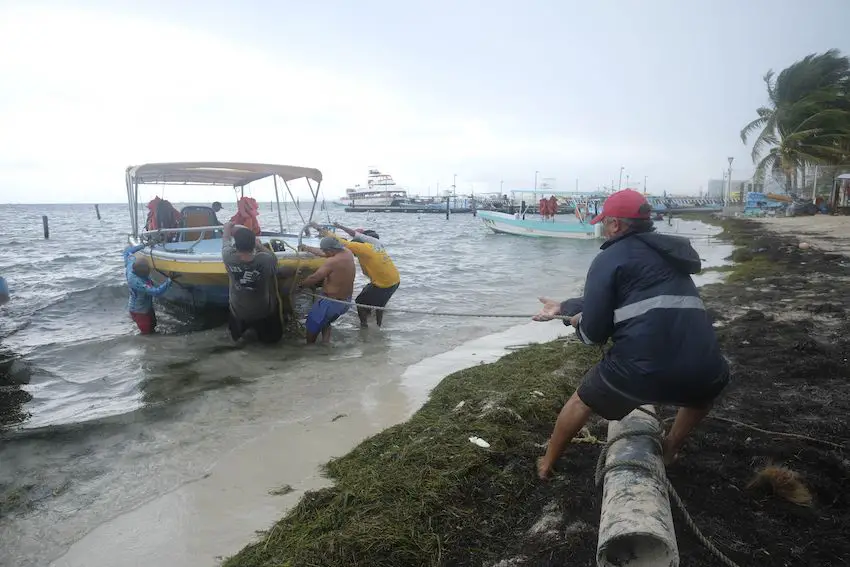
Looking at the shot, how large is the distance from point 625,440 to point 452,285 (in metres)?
11.9

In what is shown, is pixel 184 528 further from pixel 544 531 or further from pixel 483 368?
pixel 483 368

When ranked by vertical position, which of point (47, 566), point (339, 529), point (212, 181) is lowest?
point (47, 566)

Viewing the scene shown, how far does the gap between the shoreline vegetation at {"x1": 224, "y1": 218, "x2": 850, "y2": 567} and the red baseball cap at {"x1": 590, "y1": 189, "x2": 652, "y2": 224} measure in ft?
5.31

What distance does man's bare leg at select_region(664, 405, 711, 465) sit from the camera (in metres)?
2.96

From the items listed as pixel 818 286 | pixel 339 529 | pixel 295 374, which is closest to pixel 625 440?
pixel 339 529

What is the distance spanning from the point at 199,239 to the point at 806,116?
37.2m

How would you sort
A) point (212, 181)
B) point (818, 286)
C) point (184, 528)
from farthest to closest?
point (212, 181) → point (818, 286) → point (184, 528)

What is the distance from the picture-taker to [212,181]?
40.2 feet

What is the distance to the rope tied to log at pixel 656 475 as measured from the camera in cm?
231

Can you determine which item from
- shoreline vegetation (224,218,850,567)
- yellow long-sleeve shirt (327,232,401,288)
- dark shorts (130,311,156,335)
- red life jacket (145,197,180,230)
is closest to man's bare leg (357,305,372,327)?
yellow long-sleeve shirt (327,232,401,288)

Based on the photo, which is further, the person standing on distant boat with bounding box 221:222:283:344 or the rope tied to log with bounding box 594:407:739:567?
the person standing on distant boat with bounding box 221:222:283:344

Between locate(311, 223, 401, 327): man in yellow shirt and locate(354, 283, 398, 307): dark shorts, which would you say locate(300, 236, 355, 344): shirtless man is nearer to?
locate(311, 223, 401, 327): man in yellow shirt

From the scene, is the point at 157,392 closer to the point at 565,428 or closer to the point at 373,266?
the point at 373,266

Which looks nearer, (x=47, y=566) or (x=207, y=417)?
(x=47, y=566)
